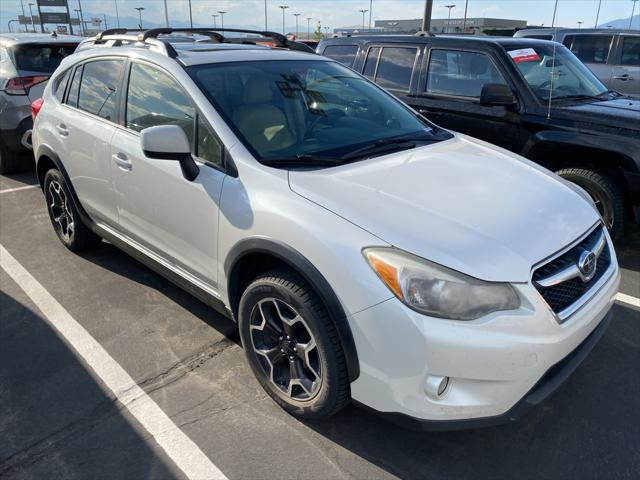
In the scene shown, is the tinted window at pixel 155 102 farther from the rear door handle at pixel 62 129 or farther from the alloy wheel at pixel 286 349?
the alloy wheel at pixel 286 349

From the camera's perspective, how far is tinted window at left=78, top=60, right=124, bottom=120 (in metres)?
3.43

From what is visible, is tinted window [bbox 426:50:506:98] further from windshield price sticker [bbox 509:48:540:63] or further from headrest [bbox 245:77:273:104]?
headrest [bbox 245:77:273:104]

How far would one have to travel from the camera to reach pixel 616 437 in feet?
7.93

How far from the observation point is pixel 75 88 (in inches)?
156

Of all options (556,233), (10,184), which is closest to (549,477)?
(556,233)

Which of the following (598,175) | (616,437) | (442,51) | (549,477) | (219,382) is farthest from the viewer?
(442,51)

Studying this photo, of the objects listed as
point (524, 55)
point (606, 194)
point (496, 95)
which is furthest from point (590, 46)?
point (606, 194)

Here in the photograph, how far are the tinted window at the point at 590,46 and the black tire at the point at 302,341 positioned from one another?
28.9ft

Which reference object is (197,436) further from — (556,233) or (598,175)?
(598,175)

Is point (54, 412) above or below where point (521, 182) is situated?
below

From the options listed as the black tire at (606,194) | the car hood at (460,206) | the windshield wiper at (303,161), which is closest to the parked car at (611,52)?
the black tire at (606,194)

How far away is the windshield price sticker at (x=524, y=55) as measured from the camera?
4.82m

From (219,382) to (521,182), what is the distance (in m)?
1.95

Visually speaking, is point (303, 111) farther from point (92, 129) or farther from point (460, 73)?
point (460, 73)
